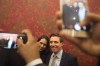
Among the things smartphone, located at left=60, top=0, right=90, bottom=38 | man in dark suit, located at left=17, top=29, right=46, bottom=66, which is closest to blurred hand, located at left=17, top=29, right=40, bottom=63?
man in dark suit, located at left=17, top=29, right=46, bottom=66

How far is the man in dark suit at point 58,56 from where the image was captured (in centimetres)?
283

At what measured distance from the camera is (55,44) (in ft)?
9.66

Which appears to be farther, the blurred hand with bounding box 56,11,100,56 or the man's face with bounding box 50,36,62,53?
the man's face with bounding box 50,36,62,53

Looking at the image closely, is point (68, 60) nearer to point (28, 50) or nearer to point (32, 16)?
point (32, 16)

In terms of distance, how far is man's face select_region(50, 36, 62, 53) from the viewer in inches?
115

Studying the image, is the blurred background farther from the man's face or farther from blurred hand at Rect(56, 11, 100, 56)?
blurred hand at Rect(56, 11, 100, 56)

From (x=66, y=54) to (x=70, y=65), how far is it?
163 millimetres

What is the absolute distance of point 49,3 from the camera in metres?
3.18

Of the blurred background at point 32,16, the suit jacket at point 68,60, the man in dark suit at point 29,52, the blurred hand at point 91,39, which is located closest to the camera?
the blurred hand at point 91,39

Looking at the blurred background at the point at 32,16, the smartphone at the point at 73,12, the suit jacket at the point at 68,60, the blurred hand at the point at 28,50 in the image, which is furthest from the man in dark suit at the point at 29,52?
the blurred background at the point at 32,16

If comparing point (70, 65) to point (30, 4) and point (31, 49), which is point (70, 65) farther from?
point (31, 49)

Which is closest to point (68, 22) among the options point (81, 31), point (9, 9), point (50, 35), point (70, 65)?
point (81, 31)

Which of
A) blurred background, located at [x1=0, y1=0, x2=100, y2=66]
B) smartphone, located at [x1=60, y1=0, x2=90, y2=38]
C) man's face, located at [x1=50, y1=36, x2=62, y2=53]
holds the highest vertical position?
smartphone, located at [x1=60, y1=0, x2=90, y2=38]

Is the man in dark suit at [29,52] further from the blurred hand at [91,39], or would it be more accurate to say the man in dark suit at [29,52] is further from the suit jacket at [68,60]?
the suit jacket at [68,60]
